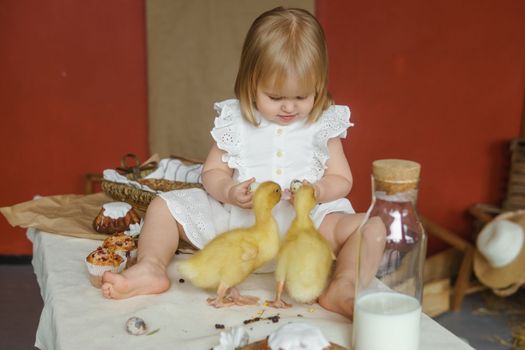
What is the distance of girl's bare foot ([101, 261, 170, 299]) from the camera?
1.06 metres

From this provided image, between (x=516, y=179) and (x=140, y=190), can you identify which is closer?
(x=140, y=190)

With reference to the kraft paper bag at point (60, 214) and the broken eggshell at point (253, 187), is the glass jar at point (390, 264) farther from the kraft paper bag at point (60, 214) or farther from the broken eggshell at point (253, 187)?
the kraft paper bag at point (60, 214)

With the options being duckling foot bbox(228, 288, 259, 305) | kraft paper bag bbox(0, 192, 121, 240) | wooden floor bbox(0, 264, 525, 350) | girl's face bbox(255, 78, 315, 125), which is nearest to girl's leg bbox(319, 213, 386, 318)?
duckling foot bbox(228, 288, 259, 305)

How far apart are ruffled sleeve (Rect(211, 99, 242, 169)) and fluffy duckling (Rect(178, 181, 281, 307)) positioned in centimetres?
33

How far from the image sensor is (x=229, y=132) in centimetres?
140

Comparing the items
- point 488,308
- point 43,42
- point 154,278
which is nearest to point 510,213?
point 488,308

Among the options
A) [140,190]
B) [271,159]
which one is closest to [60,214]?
[140,190]

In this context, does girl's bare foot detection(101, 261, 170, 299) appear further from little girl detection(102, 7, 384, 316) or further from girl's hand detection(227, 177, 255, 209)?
girl's hand detection(227, 177, 255, 209)

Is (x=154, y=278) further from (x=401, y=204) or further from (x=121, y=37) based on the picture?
(x=121, y=37)

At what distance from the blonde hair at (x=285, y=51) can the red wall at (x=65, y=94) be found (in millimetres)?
1362

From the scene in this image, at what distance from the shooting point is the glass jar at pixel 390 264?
862mm

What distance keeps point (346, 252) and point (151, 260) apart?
36 cm

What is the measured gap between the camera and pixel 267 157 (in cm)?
140

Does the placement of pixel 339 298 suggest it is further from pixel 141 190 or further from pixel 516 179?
pixel 516 179
